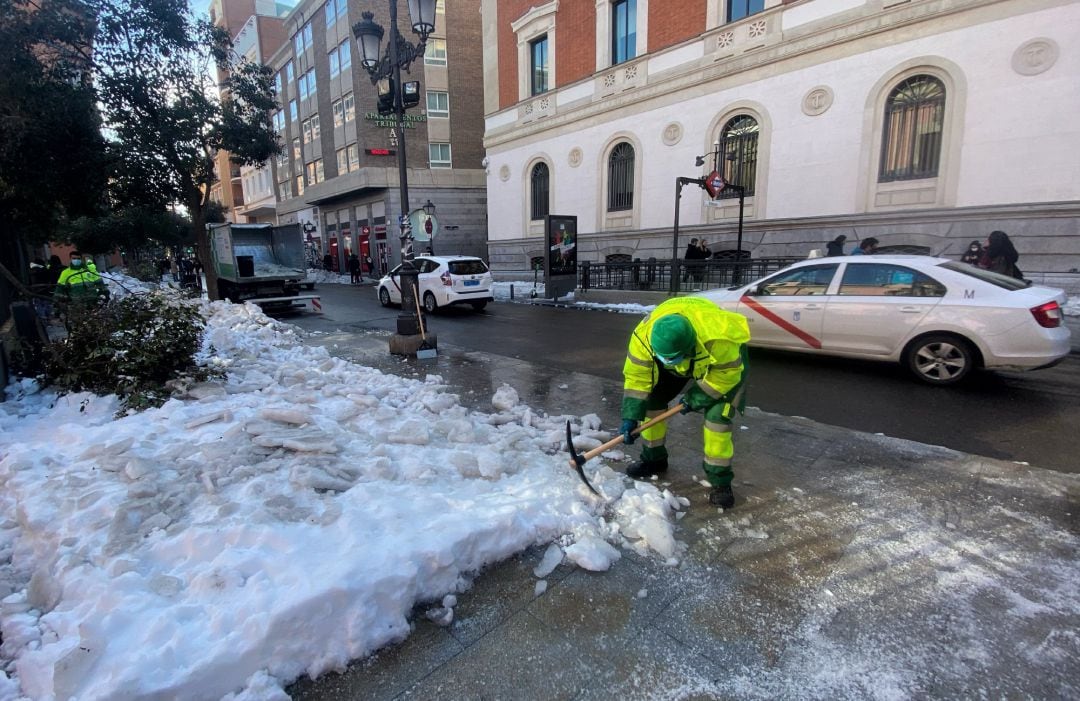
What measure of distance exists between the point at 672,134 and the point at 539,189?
725 centimetres

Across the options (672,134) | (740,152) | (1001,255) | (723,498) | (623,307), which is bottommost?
(723,498)

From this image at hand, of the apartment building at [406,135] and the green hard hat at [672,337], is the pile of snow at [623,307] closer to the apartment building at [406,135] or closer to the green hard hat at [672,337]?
the green hard hat at [672,337]

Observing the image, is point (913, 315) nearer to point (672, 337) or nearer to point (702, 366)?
point (702, 366)

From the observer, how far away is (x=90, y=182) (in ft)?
33.0

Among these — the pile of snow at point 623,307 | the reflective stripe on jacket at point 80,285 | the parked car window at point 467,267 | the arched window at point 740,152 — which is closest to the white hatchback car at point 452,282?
the parked car window at point 467,267

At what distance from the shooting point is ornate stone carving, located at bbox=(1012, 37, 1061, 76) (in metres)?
11.1

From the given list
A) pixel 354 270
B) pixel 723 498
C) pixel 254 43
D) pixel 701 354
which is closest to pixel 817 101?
pixel 701 354

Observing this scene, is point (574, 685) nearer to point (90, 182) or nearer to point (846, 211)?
point (90, 182)

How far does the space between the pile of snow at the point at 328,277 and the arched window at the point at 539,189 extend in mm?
13988

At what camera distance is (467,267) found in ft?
45.3

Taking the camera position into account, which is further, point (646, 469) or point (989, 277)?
point (989, 277)

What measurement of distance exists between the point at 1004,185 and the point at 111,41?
759 inches

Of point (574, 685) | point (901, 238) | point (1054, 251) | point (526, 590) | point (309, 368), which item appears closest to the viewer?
point (574, 685)

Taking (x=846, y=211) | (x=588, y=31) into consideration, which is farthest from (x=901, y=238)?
(x=588, y=31)
